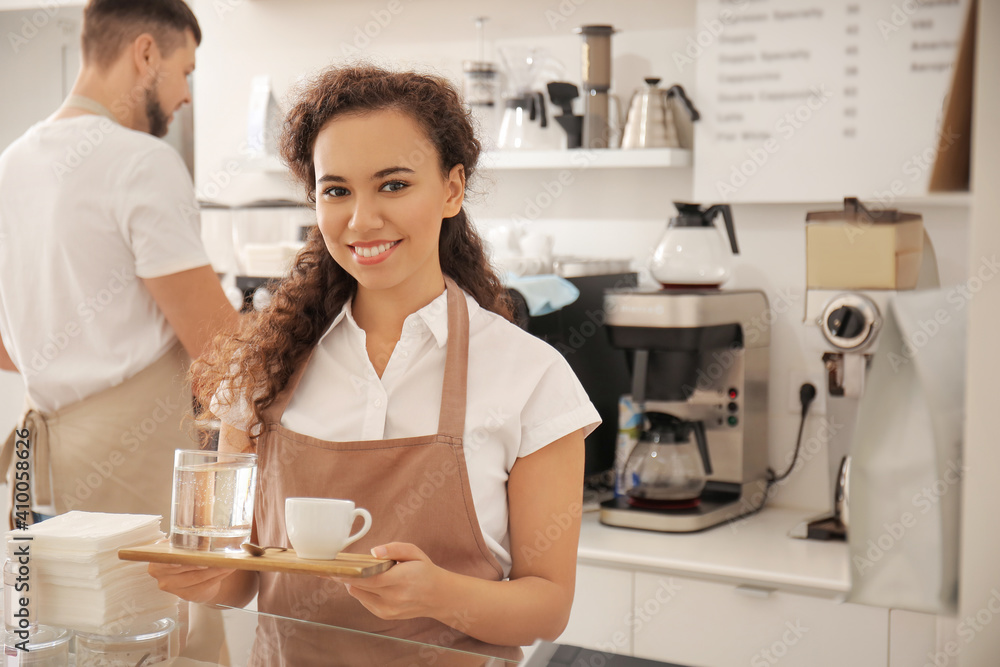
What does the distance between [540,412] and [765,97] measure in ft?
4.58

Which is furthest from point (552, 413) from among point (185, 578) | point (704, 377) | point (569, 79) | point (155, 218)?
point (569, 79)

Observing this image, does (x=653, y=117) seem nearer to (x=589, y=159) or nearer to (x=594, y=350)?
(x=589, y=159)

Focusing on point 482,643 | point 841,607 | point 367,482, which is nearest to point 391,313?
point 367,482

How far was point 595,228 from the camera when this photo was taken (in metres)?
2.47

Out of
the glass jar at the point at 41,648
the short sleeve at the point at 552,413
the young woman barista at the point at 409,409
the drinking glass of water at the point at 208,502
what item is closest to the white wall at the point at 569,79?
the young woman barista at the point at 409,409

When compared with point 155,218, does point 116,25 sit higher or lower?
higher

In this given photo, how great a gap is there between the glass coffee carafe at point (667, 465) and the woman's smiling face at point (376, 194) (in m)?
1.06

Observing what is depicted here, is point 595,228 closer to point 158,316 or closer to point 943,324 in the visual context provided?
point 158,316

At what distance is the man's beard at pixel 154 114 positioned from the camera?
1708mm

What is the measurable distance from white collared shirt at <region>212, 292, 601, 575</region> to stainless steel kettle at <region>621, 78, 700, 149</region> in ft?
3.89

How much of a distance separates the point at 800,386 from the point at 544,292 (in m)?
0.68

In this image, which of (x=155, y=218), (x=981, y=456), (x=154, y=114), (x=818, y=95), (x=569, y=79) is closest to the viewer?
(x=981, y=456)

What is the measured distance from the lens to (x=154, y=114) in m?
1.73

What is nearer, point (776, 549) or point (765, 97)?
point (776, 549)
